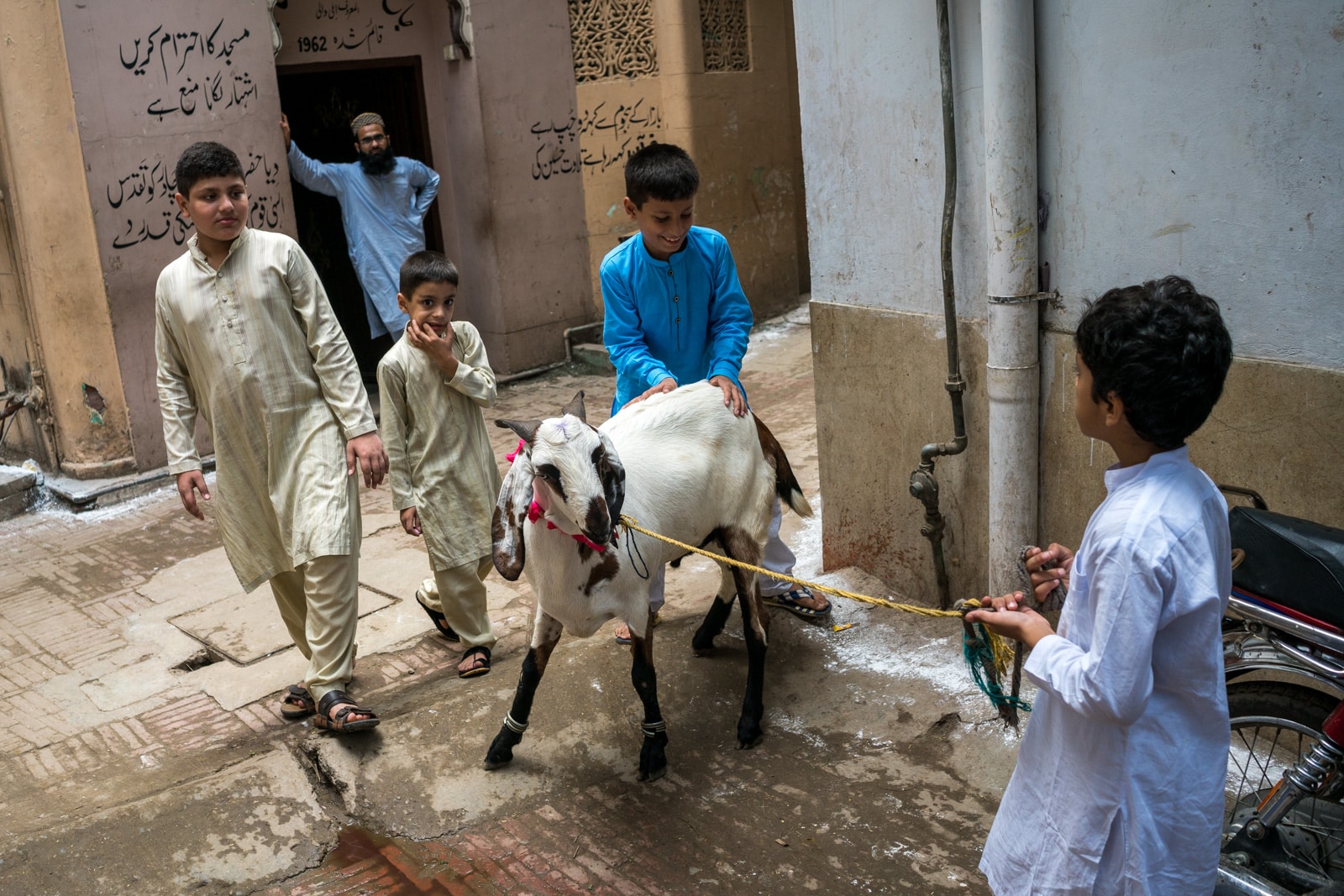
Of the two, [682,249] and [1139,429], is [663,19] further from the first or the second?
[1139,429]

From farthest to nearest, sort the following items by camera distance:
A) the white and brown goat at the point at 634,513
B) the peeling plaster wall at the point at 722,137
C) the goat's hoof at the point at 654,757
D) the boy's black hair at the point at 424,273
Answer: the peeling plaster wall at the point at 722,137, the boy's black hair at the point at 424,273, the goat's hoof at the point at 654,757, the white and brown goat at the point at 634,513

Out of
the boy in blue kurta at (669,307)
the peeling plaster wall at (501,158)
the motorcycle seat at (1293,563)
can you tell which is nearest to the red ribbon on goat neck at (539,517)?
the boy in blue kurta at (669,307)

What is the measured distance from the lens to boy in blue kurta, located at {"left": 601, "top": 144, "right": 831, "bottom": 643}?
418 centimetres

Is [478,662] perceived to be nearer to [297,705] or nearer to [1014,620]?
[297,705]

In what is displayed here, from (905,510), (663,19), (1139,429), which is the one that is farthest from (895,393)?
(663,19)

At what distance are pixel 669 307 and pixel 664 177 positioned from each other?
0.56 m

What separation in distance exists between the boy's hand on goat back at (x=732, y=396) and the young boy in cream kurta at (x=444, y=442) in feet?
3.04

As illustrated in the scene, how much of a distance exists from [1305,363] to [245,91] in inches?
287

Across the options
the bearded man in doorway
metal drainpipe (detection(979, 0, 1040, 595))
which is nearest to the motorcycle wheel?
metal drainpipe (detection(979, 0, 1040, 595))

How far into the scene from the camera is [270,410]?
4250 mm

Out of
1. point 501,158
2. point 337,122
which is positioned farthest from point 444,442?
point 337,122

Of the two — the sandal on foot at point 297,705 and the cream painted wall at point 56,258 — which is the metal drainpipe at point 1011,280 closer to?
the sandal on foot at point 297,705

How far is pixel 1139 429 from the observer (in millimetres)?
1971

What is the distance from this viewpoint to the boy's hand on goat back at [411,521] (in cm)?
446
